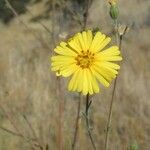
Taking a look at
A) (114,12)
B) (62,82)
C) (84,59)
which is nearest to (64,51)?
(84,59)

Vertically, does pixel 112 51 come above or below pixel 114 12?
below

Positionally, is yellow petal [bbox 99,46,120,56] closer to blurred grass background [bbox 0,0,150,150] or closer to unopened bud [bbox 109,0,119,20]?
unopened bud [bbox 109,0,119,20]

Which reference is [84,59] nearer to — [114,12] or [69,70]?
[69,70]

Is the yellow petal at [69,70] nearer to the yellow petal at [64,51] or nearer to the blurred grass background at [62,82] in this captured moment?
the yellow petal at [64,51]

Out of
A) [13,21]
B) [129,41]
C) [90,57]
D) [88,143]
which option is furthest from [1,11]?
[90,57]

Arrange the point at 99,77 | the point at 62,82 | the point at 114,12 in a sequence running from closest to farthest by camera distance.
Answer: the point at 99,77 → the point at 114,12 → the point at 62,82

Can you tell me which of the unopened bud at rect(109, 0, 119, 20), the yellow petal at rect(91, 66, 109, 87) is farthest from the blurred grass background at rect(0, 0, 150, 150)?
the yellow petal at rect(91, 66, 109, 87)

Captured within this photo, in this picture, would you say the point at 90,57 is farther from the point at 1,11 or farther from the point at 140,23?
the point at 1,11
